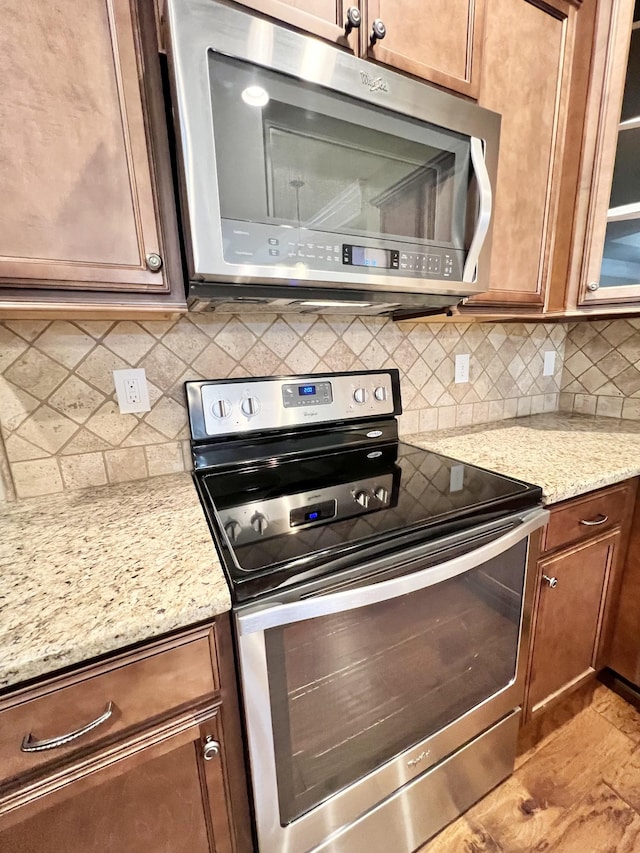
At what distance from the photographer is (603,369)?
5.65 ft

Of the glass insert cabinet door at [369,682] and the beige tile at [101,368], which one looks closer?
the glass insert cabinet door at [369,682]

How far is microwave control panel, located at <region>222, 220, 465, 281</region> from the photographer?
72 centimetres

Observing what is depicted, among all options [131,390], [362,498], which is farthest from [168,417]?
[362,498]

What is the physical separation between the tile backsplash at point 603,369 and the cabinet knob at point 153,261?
1848 mm

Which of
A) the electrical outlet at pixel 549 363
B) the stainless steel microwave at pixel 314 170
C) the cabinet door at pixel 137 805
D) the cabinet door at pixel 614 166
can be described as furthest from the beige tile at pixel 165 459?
the electrical outlet at pixel 549 363

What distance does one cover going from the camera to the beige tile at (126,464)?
1061 mm

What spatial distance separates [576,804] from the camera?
3.56ft

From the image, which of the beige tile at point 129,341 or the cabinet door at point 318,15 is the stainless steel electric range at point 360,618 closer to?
the beige tile at point 129,341

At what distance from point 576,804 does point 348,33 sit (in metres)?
2.08

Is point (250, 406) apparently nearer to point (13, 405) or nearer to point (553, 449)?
point (13, 405)

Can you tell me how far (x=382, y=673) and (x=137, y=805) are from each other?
0.49m

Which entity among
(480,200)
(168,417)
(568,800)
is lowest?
(568,800)

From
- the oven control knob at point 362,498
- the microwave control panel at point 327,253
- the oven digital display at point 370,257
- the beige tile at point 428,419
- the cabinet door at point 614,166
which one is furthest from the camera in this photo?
the beige tile at point 428,419

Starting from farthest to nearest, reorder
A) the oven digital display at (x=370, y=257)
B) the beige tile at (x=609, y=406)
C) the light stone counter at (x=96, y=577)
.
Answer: the beige tile at (x=609, y=406)
the oven digital display at (x=370, y=257)
the light stone counter at (x=96, y=577)
